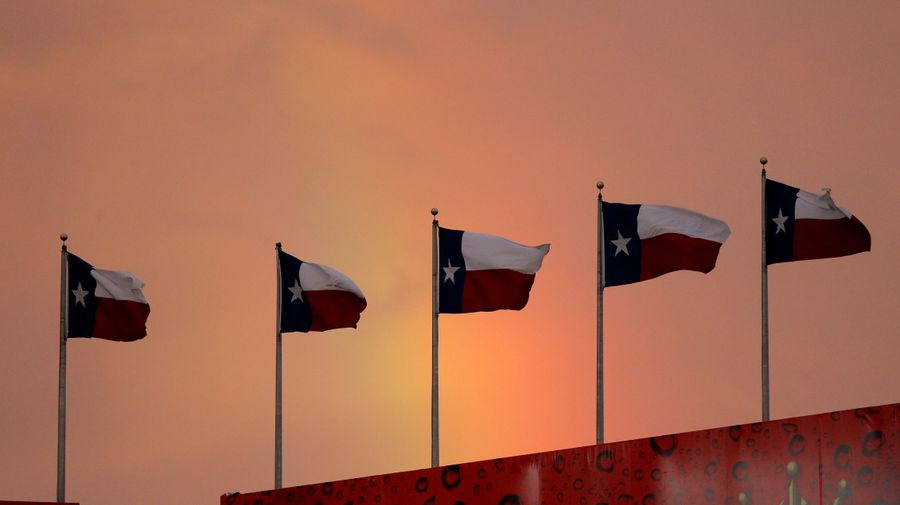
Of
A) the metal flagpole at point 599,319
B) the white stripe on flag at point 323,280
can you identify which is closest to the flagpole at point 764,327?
the metal flagpole at point 599,319

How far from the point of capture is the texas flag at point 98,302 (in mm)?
36562

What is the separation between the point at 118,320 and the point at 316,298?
4591 mm

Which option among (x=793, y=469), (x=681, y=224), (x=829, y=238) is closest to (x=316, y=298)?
(x=681, y=224)

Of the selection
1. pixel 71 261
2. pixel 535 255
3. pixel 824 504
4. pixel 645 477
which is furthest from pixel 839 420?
pixel 71 261

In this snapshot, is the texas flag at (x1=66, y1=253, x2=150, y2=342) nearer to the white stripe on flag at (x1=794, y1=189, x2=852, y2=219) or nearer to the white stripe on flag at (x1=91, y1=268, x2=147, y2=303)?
the white stripe on flag at (x1=91, y1=268, x2=147, y2=303)

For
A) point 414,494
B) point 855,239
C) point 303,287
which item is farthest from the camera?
point 303,287

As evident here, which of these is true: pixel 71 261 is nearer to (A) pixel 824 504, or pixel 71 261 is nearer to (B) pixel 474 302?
(B) pixel 474 302

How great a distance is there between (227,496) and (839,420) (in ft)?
36.5

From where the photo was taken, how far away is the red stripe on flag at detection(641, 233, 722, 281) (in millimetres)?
33938

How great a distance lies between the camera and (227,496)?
2981cm

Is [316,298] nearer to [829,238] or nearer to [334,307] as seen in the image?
[334,307]

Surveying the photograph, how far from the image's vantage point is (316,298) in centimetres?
3606

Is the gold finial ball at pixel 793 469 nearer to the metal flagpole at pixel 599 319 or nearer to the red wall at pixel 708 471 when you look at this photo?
the red wall at pixel 708 471

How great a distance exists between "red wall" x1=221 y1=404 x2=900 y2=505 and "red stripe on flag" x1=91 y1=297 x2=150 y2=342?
395 inches
